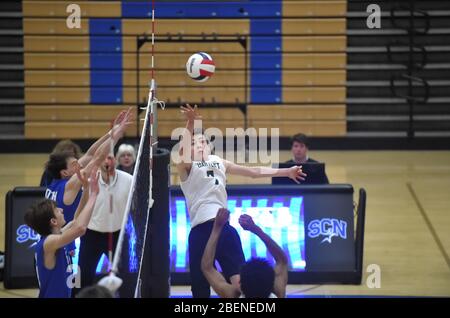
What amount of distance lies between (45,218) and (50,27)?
13545 millimetres

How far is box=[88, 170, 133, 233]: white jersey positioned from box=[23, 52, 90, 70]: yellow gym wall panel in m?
11.1

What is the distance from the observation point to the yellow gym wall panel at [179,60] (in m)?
19.9

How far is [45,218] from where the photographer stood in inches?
275

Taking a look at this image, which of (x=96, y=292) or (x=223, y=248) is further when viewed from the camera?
(x=223, y=248)

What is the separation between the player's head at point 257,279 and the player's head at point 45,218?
2043mm

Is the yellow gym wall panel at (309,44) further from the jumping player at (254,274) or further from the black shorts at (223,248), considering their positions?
the jumping player at (254,274)

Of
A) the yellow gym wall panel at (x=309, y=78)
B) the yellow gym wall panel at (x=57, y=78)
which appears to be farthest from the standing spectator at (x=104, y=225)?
the yellow gym wall panel at (x=309, y=78)

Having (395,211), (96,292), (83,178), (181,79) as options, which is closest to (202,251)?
(83,178)

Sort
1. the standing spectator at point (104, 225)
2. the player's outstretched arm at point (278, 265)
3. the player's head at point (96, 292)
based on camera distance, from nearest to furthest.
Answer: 1. the player's head at point (96, 292)
2. the player's outstretched arm at point (278, 265)
3. the standing spectator at point (104, 225)

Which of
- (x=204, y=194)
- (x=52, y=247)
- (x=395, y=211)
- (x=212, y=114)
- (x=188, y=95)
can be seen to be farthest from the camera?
(x=188, y=95)

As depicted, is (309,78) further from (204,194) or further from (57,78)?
(204,194)

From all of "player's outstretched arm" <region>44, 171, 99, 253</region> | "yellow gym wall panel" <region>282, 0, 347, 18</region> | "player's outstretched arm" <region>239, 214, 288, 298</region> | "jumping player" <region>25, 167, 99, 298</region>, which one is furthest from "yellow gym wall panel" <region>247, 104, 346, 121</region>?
"player's outstretched arm" <region>239, 214, 288, 298</region>

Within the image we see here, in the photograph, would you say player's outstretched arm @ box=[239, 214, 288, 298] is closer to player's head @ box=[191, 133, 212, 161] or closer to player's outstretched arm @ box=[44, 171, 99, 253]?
player's outstretched arm @ box=[44, 171, 99, 253]

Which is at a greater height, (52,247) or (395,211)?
(52,247)
